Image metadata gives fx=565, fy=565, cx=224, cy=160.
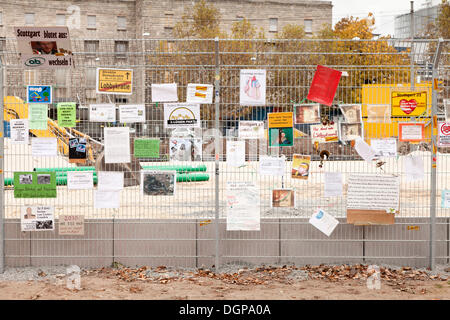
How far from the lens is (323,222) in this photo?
6219 mm

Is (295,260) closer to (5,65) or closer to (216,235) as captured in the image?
(216,235)

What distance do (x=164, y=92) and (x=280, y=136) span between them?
1347 mm

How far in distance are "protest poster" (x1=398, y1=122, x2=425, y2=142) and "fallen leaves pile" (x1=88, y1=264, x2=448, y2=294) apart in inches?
57.0

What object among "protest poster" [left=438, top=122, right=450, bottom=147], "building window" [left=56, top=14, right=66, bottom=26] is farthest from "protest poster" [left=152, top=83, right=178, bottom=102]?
"building window" [left=56, top=14, right=66, bottom=26]

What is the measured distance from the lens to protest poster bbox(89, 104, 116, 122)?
6.05 metres

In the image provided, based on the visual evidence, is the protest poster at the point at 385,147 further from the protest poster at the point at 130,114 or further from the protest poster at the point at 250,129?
the protest poster at the point at 130,114

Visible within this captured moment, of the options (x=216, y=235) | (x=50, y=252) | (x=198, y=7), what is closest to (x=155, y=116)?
(x=216, y=235)

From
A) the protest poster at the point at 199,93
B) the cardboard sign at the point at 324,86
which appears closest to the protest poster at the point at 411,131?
the cardboard sign at the point at 324,86

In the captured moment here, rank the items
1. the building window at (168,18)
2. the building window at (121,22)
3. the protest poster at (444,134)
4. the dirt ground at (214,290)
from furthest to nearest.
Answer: the building window at (121,22)
the building window at (168,18)
the protest poster at (444,134)
the dirt ground at (214,290)

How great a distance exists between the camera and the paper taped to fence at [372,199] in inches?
243

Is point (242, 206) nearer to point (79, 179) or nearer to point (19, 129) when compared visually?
point (79, 179)

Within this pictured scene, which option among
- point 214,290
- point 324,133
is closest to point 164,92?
point 324,133

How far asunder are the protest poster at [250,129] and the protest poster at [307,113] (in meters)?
0.42

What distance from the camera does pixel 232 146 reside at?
20.0ft
